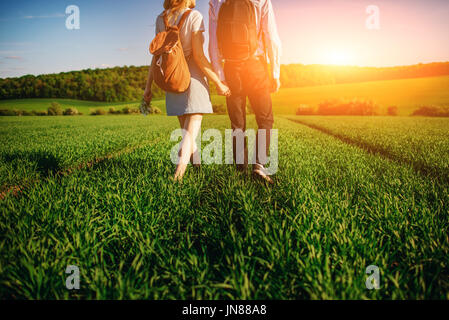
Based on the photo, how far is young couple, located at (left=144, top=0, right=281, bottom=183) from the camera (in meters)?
2.87

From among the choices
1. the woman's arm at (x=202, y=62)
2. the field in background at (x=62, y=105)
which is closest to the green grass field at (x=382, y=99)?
the field in background at (x=62, y=105)

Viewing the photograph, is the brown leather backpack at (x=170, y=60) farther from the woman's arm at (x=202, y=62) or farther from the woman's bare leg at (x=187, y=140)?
the woman's bare leg at (x=187, y=140)

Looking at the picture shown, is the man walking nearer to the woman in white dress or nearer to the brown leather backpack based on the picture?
the woman in white dress

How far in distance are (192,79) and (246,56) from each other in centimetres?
72

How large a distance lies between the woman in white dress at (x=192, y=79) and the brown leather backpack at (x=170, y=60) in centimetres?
9

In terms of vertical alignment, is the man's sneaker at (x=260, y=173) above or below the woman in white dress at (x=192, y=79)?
below

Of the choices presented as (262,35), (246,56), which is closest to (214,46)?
(246,56)

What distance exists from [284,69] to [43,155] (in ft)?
303

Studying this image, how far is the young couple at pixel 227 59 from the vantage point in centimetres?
287

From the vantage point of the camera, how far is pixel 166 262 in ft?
4.99

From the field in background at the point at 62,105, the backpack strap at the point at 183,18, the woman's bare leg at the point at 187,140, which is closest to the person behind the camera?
the backpack strap at the point at 183,18

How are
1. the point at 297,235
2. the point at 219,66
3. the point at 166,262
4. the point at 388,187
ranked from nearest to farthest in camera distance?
the point at 166,262 < the point at 297,235 < the point at 388,187 < the point at 219,66

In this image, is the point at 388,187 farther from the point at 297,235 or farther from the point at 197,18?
the point at 197,18
